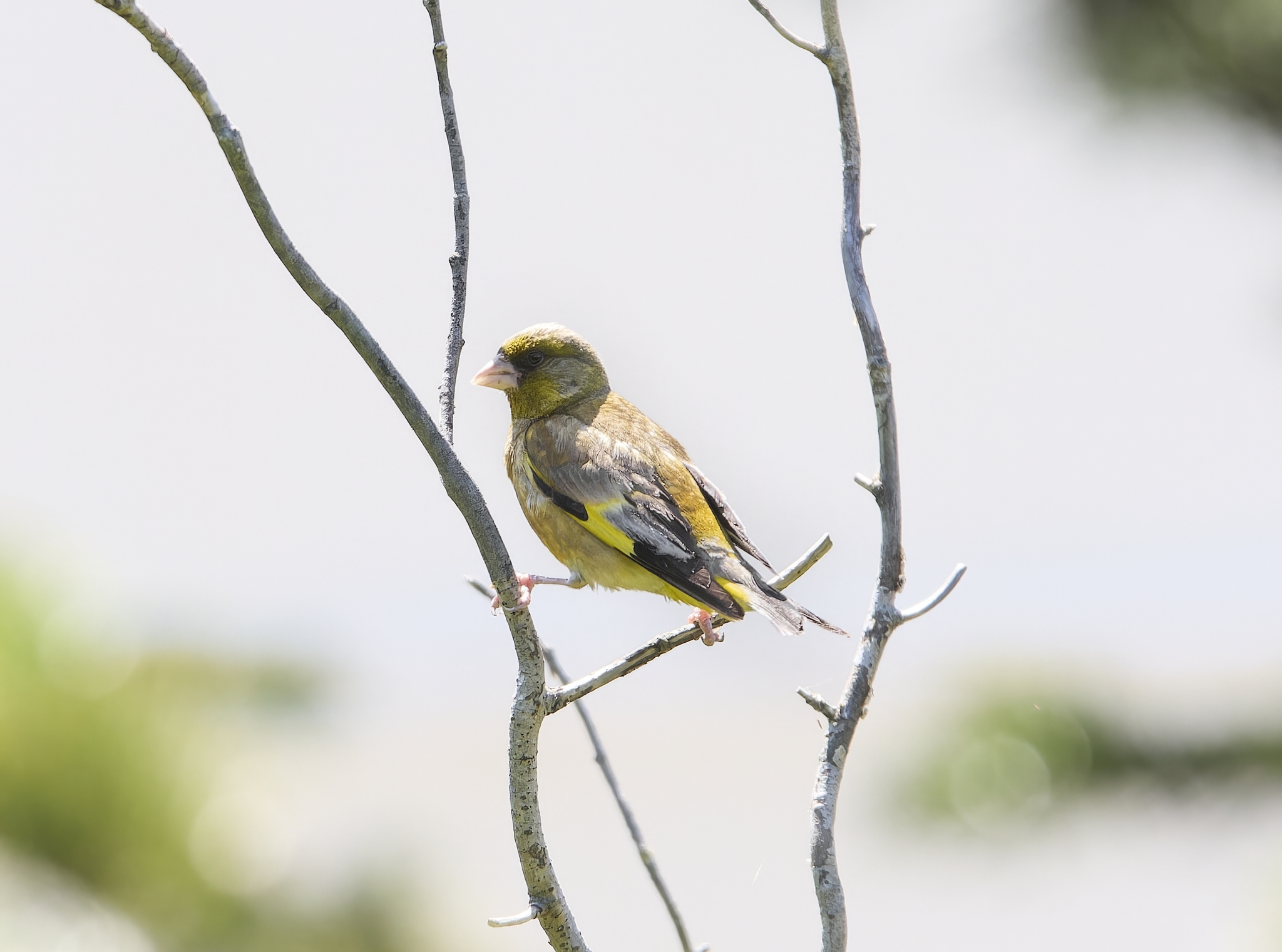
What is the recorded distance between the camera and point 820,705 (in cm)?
152

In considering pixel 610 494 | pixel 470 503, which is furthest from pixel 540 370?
pixel 470 503

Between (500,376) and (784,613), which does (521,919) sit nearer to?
(784,613)

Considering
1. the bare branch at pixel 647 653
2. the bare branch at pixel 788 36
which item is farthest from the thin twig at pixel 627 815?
the bare branch at pixel 788 36

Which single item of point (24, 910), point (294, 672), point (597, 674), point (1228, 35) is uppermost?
point (1228, 35)

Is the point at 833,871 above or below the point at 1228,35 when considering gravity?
below

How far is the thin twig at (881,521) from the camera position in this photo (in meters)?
1.45

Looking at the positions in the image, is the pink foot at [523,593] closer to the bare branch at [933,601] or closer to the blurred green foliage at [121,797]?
the bare branch at [933,601]

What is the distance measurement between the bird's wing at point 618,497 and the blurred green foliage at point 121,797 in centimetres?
329

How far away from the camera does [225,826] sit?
5.79 metres

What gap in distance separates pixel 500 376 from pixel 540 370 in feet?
0.39

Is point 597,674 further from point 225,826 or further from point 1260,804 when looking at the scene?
point 1260,804

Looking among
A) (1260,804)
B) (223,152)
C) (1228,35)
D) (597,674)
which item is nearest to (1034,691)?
(1260,804)

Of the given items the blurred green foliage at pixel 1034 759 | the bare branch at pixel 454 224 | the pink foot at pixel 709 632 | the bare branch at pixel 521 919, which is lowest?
the bare branch at pixel 521 919

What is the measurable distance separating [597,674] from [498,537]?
0.98ft
